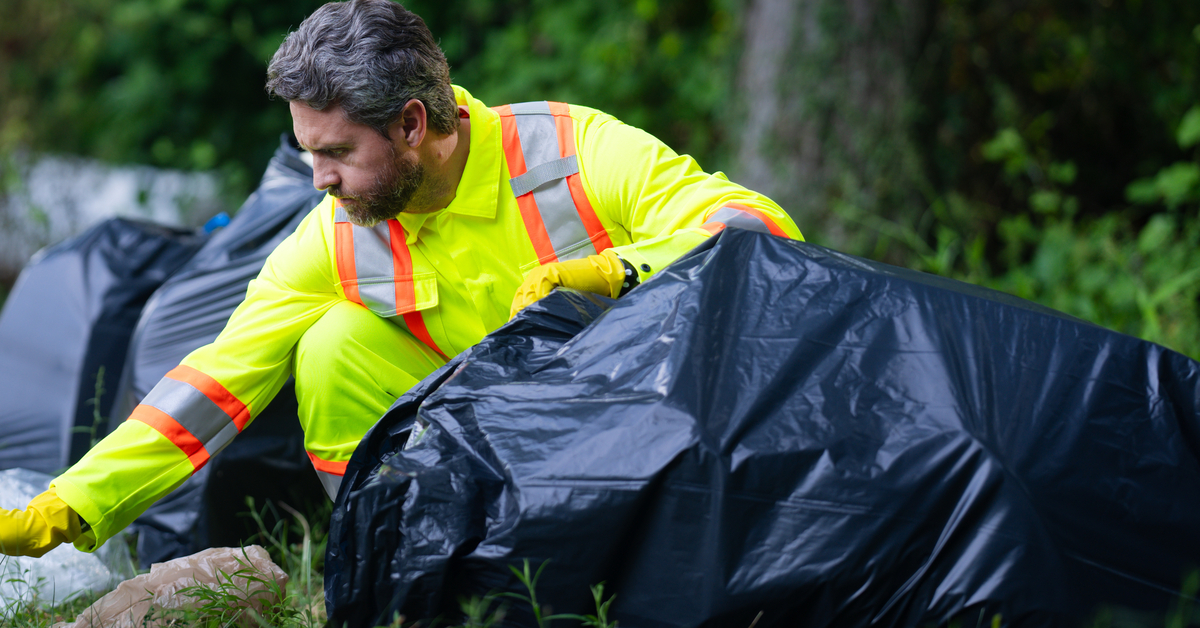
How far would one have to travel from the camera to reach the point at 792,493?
1.19 meters

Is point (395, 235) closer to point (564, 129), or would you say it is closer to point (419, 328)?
point (419, 328)

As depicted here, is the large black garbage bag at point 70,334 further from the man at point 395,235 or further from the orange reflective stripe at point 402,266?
the orange reflective stripe at point 402,266

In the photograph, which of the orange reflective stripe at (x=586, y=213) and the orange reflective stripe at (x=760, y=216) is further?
the orange reflective stripe at (x=586, y=213)

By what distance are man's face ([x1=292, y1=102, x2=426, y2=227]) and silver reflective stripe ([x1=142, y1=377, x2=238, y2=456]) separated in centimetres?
44

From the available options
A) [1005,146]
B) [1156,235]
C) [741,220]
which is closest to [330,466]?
[741,220]

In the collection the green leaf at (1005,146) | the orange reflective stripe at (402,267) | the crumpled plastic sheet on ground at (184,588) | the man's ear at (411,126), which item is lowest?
the crumpled plastic sheet on ground at (184,588)

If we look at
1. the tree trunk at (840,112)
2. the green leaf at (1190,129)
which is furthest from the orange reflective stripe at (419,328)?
the green leaf at (1190,129)

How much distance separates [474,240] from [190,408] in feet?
1.97

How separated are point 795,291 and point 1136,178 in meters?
4.29

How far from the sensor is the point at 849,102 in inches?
152

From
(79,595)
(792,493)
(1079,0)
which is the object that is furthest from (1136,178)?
(79,595)

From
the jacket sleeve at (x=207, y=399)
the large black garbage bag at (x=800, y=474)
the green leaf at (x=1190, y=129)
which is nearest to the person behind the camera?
the large black garbage bag at (x=800, y=474)

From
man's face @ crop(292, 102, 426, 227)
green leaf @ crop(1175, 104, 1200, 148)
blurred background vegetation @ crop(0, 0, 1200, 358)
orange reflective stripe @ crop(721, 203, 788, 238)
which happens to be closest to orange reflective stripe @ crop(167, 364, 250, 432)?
man's face @ crop(292, 102, 426, 227)

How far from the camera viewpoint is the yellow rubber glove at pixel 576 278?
61.6 inches
